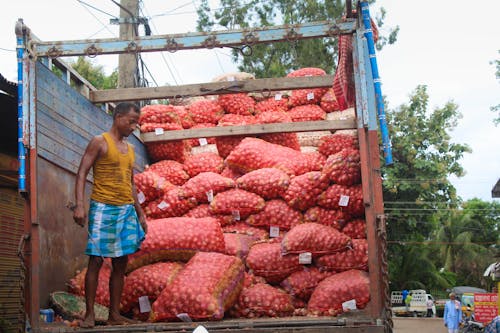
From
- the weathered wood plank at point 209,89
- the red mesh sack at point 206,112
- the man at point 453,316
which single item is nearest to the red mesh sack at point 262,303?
the weathered wood plank at point 209,89

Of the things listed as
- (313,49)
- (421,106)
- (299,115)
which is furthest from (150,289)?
(313,49)

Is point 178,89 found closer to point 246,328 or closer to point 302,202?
point 302,202

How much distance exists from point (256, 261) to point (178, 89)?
164cm

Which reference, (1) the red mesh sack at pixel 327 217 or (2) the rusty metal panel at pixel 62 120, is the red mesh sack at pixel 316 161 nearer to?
A: (1) the red mesh sack at pixel 327 217

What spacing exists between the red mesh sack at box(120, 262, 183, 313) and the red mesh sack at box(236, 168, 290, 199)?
131cm

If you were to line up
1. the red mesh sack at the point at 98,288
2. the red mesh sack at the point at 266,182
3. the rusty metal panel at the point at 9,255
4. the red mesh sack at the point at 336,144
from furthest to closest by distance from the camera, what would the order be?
the rusty metal panel at the point at 9,255
the red mesh sack at the point at 336,144
the red mesh sack at the point at 266,182
the red mesh sack at the point at 98,288

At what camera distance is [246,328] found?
3.07 m

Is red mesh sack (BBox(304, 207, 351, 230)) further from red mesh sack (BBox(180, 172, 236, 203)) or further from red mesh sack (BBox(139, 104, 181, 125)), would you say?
Answer: red mesh sack (BBox(139, 104, 181, 125))

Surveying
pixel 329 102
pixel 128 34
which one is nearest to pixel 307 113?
pixel 329 102

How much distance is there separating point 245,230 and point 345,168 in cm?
99

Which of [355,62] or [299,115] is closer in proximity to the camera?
[355,62]

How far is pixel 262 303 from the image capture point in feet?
12.7

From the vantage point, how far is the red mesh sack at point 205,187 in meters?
5.14

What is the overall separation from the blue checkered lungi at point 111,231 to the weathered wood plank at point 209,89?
129cm
